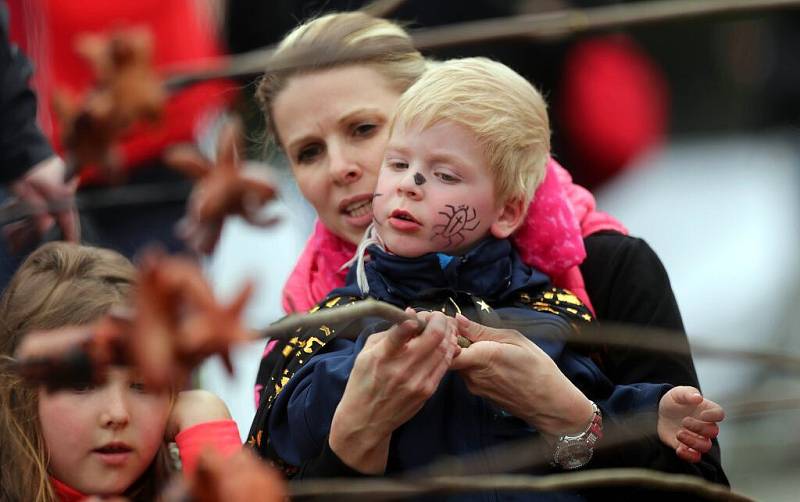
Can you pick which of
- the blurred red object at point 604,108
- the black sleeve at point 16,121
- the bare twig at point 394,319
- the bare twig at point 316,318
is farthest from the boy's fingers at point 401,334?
the blurred red object at point 604,108

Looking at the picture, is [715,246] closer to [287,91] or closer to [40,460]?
[287,91]

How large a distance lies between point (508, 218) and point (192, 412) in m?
0.46

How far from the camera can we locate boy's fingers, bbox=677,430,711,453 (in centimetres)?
174

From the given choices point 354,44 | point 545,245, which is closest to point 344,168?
point 354,44

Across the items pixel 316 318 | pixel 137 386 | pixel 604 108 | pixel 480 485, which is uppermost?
pixel 316 318

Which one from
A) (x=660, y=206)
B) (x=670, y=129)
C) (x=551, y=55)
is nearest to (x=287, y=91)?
(x=551, y=55)

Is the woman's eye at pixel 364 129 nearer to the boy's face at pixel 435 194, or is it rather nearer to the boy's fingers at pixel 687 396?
the boy's face at pixel 435 194

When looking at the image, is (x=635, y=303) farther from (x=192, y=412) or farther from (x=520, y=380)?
(x=192, y=412)

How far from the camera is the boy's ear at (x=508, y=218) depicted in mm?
1921

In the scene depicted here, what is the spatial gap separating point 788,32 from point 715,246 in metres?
0.88

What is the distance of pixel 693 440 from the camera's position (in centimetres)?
174

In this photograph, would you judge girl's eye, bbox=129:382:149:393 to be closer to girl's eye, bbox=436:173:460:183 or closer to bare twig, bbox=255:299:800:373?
girl's eye, bbox=436:173:460:183

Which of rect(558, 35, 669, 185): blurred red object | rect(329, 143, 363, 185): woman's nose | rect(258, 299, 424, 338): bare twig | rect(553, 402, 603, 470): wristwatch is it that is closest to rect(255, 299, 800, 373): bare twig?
rect(258, 299, 424, 338): bare twig

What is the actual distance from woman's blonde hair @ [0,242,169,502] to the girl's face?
0.08ft
